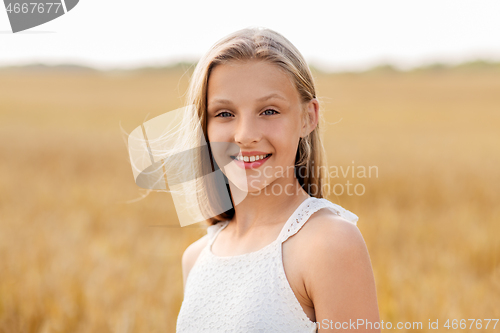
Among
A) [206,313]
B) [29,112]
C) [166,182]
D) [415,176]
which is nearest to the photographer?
[206,313]

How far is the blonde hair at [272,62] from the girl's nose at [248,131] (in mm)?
194

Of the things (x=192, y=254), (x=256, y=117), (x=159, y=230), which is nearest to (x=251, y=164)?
(x=256, y=117)

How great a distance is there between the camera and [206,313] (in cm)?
141

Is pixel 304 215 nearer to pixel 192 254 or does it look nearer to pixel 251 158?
pixel 251 158

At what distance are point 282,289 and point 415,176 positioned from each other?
6080 millimetres

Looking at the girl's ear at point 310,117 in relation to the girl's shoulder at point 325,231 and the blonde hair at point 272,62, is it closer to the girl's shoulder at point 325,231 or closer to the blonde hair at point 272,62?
the blonde hair at point 272,62

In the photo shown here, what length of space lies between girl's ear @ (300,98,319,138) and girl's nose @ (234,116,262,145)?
0.20 m

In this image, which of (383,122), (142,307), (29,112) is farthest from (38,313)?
(29,112)

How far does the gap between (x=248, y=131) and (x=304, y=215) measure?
11.6 inches

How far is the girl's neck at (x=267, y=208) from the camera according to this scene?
145 cm

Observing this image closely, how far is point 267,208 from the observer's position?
4.89ft

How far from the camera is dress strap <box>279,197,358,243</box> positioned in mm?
1331

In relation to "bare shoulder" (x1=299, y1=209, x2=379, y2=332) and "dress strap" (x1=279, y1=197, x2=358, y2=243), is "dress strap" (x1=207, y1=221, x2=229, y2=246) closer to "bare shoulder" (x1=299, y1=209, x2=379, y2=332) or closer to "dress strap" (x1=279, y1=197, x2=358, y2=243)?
"dress strap" (x1=279, y1=197, x2=358, y2=243)

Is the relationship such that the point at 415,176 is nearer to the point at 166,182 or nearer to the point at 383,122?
the point at 166,182
